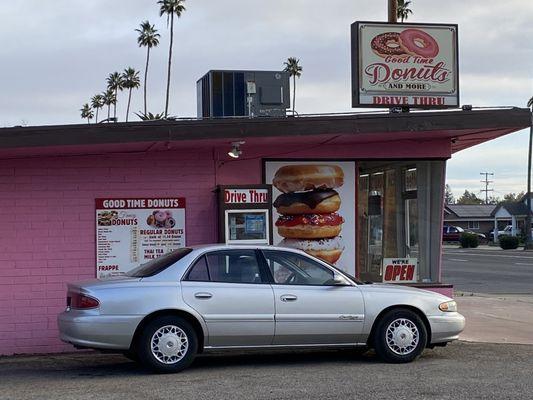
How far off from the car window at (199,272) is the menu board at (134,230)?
9.44 ft

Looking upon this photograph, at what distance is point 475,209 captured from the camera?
10281 cm

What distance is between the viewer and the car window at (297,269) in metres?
9.50

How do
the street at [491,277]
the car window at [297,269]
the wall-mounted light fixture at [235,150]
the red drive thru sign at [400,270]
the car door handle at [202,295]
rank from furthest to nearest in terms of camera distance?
the street at [491,277], the red drive thru sign at [400,270], the wall-mounted light fixture at [235,150], the car window at [297,269], the car door handle at [202,295]

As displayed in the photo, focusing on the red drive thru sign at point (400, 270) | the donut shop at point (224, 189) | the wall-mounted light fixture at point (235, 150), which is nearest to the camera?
the donut shop at point (224, 189)

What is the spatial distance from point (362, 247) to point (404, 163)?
64.3 inches

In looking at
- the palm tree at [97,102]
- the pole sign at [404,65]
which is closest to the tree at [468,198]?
the palm tree at [97,102]

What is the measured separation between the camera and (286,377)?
8.75 meters

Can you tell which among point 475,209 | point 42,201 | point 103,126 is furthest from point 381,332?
point 475,209

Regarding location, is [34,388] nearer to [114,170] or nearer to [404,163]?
[114,170]

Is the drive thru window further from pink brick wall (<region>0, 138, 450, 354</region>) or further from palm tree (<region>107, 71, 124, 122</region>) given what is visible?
palm tree (<region>107, 71, 124, 122</region>)

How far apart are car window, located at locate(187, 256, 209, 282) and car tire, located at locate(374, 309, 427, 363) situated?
2.25m

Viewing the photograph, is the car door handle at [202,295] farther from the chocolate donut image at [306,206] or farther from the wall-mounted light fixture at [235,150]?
the chocolate donut image at [306,206]

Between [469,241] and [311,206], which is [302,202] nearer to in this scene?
[311,206]

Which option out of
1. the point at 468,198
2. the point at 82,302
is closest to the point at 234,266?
the point at 82,302
